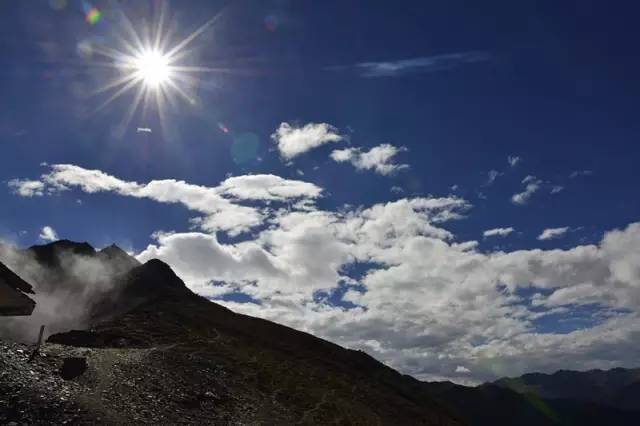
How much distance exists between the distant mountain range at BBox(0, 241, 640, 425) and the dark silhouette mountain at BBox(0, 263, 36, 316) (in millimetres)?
3646

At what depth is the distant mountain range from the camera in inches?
1359

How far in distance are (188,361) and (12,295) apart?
26808mm

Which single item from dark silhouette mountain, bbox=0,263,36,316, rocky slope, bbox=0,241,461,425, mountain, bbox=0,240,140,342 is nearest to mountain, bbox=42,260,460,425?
rocky slope, bbox=0,241,461,425

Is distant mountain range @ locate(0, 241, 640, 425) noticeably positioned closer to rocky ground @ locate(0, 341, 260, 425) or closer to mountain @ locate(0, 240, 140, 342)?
rocky ground @ locate(0, 341, 260, 425)

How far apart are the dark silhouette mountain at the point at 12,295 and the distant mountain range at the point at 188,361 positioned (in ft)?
12.0

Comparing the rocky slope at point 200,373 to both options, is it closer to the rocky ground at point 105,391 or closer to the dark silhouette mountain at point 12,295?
the rocky ground at point 105,391

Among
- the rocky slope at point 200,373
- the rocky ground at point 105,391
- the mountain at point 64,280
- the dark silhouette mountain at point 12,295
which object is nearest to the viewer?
the rocky ground at point 105,391

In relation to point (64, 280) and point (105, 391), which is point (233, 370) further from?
point (64, 280)

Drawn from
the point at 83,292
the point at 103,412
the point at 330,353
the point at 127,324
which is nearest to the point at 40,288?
the point at 83,292

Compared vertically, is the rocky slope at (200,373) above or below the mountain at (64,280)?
below

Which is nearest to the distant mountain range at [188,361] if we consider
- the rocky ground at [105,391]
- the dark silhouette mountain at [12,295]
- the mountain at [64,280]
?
the rocky ground at [105,391]

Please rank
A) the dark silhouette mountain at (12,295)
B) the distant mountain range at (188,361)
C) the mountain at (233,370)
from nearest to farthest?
the dark silhouette mountain at (12,295)
the distant mountain range at (188,361)
the mountain at (233,370)

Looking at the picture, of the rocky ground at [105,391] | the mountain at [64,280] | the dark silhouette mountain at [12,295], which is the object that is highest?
the mountain at [64,280]

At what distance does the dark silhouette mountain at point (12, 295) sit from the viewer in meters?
25.4
